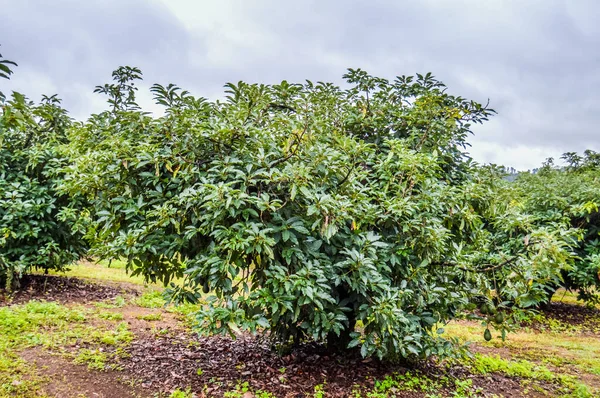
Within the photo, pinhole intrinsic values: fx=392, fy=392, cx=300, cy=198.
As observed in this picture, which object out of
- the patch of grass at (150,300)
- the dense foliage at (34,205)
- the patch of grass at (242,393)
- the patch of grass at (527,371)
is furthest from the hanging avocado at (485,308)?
the dense foliage at (34,205)

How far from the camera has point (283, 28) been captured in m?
6.30

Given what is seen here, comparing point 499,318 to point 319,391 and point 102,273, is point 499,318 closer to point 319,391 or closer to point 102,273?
point 319,391

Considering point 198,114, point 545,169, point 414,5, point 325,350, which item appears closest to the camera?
point 198,114

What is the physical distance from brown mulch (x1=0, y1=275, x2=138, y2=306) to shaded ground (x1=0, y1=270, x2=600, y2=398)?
0.57m

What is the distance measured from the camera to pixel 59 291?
6.77 metres

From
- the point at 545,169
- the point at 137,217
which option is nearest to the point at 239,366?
the point at 137,217

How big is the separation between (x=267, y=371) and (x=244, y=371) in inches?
8.9

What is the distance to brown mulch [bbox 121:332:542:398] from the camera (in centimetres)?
344

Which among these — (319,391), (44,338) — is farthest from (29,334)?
(319,391)

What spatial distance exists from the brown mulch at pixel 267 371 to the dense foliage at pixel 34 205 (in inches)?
102

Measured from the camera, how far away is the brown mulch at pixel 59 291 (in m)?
6.11

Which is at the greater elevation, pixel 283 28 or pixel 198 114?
pixel 283 28

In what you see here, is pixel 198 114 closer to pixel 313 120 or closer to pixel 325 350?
pixel 313 120

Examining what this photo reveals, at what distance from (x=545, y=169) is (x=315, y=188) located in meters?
11.6
